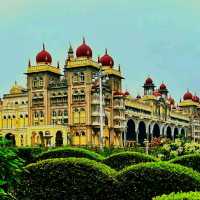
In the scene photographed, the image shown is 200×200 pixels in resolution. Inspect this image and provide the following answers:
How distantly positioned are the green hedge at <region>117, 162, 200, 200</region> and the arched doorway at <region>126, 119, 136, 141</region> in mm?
60075

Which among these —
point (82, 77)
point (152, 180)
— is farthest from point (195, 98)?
point (152, 180)

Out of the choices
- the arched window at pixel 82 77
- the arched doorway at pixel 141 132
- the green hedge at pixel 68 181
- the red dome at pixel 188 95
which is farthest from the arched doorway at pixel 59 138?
the green hedge at pixel 68 181

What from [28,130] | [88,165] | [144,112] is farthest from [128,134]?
[88,165]

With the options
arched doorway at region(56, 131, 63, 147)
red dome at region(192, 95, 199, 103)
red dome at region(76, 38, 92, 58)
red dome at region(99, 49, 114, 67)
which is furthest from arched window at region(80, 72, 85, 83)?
red dome at region(192, 95, 199, 103)

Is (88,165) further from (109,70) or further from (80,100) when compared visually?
(109,70)

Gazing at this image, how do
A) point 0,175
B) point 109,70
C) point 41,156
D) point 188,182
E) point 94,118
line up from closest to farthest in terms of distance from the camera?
point 0,175 < point 188,182 < point 41,156 < point 94,118 < point 109,70

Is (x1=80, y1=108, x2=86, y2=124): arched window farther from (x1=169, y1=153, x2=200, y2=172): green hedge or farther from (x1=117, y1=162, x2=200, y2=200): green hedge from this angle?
(x1=117, y1=162, x2=200, y2=200): green hedge

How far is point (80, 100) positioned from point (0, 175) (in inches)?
2041

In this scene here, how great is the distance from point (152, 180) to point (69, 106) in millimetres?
48851

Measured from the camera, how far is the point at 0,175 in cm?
493

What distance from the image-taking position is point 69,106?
57.4 meters

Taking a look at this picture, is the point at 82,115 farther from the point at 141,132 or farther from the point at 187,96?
the point at 187,96

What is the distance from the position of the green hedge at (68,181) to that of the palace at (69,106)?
42298 millimetres

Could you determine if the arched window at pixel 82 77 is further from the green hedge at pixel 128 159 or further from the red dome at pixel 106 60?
the green hedge at pixel 128 159
